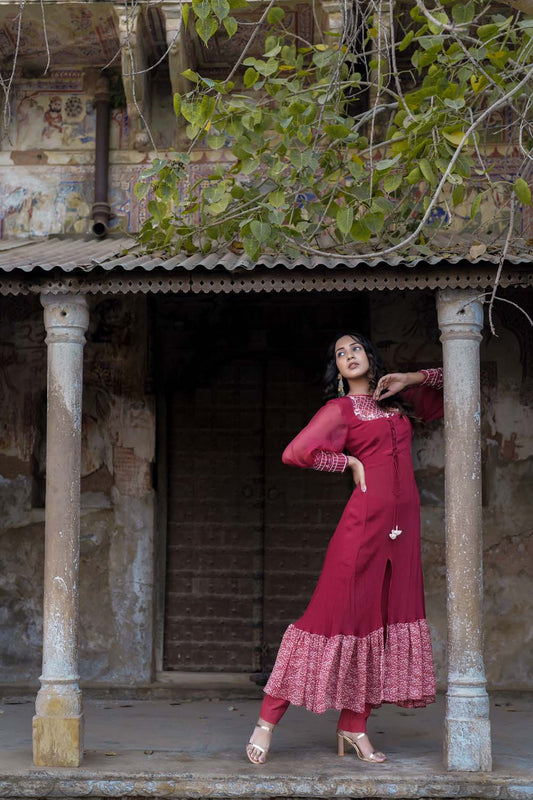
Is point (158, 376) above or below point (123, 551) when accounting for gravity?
above

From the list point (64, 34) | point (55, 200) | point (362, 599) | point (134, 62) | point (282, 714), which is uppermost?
point (64, 34)

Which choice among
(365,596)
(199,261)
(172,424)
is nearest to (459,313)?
(199,261)

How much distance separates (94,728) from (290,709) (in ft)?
5.07

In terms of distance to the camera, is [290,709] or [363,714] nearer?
[363,714]

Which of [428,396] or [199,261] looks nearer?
[199,261]

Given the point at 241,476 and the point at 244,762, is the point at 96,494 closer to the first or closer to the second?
the point at 241,476

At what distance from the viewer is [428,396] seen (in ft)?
21.5

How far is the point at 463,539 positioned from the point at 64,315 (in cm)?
278

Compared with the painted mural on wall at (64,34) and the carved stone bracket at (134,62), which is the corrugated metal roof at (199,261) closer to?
the carved stone bracket at (134,62)

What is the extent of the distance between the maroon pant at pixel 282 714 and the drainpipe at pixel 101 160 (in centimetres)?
426

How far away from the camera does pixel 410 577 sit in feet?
19.7

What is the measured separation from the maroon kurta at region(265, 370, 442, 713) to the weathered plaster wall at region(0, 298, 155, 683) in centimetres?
272

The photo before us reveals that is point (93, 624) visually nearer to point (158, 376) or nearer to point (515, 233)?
point (158, 376)

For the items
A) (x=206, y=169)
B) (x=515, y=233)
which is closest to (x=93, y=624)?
(x=206, y=169)
